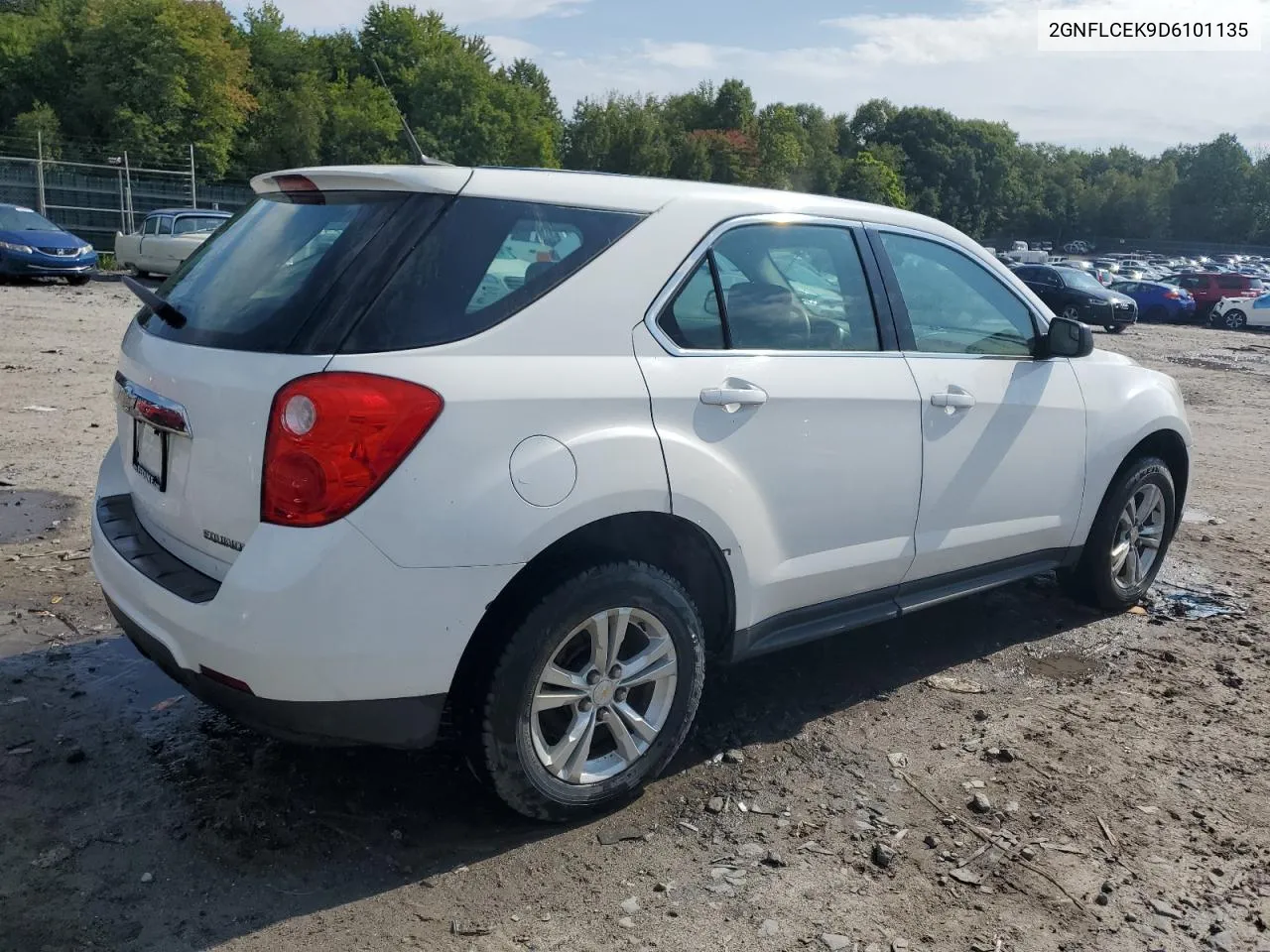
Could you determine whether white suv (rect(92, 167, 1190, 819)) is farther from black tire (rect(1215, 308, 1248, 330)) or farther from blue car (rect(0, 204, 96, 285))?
black tire (rect(1215, 308, 1248, 330))

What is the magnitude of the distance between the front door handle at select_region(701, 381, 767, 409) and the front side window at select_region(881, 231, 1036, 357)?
3.08ft

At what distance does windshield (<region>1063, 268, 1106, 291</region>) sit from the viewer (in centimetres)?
2806

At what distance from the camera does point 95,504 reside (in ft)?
11.7

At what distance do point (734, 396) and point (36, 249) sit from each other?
2106cm

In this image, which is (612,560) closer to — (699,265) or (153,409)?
(699,265)

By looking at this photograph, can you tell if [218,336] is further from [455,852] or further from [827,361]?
[827,361]

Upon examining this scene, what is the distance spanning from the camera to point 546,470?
9.44ft

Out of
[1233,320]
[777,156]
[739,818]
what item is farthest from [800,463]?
[777,156]

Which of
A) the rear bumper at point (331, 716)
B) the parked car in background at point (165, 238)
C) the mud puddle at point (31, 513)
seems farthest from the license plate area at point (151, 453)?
the parked car in background at point (165, 238)

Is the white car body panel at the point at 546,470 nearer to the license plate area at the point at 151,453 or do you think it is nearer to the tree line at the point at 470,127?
the license plate area at the point at 151,453

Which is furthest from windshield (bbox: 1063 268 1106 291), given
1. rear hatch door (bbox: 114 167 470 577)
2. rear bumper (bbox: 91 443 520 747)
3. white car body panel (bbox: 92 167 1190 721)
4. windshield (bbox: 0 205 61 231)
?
rear bumper (bbox: 91 443 520 747)

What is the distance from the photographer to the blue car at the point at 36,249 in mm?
20359

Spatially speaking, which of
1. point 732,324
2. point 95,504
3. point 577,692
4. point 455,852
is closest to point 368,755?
point 455,852

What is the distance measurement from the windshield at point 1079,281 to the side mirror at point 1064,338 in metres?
25.4
